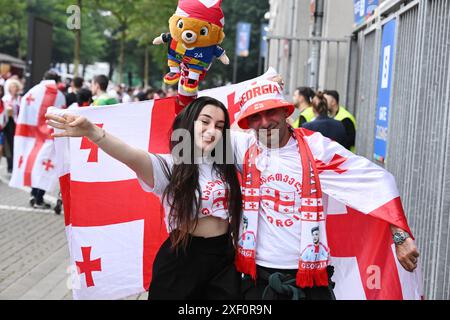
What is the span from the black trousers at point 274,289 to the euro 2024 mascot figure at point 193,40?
4.22ft

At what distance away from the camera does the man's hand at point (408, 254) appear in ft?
10.6

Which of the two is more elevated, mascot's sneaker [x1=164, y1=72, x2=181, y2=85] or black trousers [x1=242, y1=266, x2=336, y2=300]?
mascot's sneaker [x1=164, y1=72, x2=181, y2=85]

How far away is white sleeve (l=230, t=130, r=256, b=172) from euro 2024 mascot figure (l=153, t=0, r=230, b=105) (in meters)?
0.64

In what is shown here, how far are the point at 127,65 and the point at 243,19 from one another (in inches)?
818

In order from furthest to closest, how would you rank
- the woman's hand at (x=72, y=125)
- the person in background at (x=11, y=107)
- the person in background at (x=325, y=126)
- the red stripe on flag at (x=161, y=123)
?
the person in background at (x=11, y=107)
the person in background at (x=325, y=126)
the red stripe on flag at (x=161, y=123)
the woman's hand at (x=72, y=125)

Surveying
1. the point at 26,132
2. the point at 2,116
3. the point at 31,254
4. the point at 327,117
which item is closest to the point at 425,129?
the point at 327,117

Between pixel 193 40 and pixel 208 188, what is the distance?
106cm

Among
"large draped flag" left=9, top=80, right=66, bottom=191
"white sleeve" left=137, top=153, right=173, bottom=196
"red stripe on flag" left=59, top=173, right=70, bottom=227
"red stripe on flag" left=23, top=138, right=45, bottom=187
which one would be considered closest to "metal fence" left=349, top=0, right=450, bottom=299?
"white sleeve" left=137, top=153, right=173, bottom=196

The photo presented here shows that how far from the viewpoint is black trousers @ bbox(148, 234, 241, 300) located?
3.27 m

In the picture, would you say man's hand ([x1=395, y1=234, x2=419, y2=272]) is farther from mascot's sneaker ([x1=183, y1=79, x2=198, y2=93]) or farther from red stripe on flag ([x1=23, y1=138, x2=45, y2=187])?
red stripe on flag ([x1=23, y1=138, x2=45, y2=187])

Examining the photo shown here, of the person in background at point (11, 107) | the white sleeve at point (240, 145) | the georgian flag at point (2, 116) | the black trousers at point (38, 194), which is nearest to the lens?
the white sleeve at point (240, 145)

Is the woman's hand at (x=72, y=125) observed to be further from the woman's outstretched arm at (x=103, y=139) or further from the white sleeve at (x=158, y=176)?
the white sleeve at (x=158, y=176)

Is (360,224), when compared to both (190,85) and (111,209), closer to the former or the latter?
(190,85)

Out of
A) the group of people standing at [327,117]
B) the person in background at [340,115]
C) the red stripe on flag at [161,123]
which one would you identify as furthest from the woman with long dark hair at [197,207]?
the person in background at [340,115]
